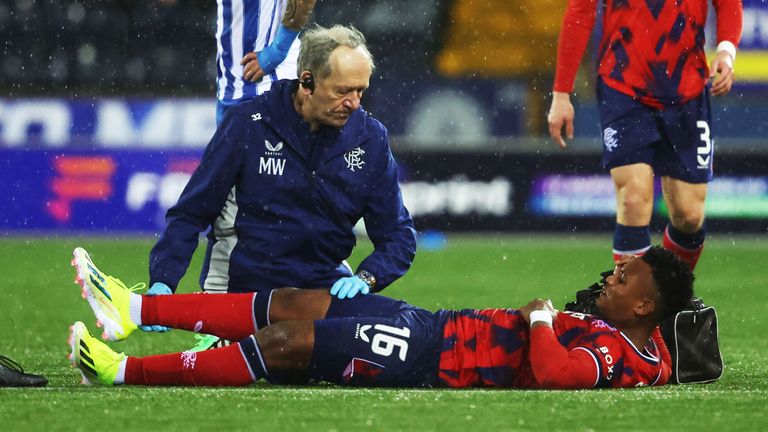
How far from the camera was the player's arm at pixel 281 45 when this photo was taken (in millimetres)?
5770

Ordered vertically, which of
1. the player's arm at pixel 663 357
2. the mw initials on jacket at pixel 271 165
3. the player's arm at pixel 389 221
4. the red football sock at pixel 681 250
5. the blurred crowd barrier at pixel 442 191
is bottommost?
the blurred crowd barrier at pixel 442 191

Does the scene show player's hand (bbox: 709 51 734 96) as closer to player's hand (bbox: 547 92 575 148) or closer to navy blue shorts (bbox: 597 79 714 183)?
navy blue shorts (bbox: 597 79 714 183)

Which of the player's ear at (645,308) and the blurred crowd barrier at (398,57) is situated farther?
the blurred crowd barrier at (398,57)

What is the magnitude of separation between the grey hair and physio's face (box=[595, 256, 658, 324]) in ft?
3.53

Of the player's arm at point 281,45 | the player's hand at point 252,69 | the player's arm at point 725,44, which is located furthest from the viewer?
the player's arm at point 725,44

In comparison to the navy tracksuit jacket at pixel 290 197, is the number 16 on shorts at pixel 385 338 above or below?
below

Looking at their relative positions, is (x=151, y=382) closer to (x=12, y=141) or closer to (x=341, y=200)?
(x=341, y=200)

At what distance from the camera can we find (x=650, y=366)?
15.5 feet

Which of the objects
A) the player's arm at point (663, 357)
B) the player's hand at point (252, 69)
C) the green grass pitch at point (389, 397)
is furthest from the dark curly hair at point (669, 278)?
the player's hand at point (252, 69)

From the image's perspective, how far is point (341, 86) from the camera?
486 cm

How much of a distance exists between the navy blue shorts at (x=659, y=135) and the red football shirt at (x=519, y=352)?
1.72 m

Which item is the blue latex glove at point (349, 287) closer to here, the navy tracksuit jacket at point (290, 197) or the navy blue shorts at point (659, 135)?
the navy tracksuit jacket at point (290, 197)

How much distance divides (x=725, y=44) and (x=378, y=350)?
2.54m

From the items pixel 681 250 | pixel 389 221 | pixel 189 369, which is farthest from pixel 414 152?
pixel 189 369
